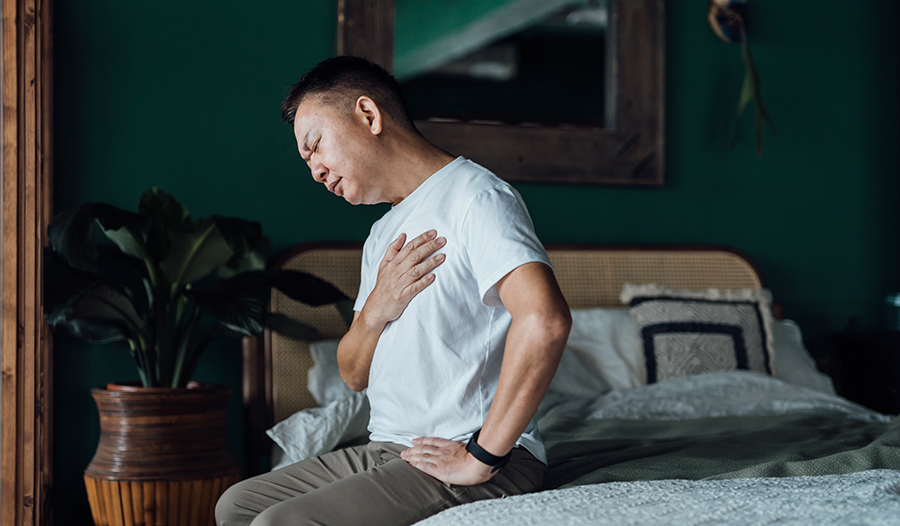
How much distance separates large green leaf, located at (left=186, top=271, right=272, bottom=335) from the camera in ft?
6.86

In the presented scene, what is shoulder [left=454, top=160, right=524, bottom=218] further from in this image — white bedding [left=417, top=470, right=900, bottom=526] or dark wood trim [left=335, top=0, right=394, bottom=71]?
dark wood trim [left=335, top=0, right=394, bottom=71]

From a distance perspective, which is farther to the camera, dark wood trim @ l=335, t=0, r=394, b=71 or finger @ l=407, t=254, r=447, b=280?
dark wood trim @ l=335, t=0, r=394, b=71

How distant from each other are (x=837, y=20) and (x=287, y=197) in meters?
2.64

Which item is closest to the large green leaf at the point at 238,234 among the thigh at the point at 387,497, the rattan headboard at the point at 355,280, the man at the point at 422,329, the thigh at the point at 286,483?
the rattan headboard at the point at 355,280

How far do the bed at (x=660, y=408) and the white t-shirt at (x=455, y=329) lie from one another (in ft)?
0.59

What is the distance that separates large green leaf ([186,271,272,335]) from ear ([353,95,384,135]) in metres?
0.89

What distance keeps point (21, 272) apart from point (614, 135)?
2246 mm

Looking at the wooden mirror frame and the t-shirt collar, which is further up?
the wooden mirror frame

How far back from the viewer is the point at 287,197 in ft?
9.22

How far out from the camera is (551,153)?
309 centimetres

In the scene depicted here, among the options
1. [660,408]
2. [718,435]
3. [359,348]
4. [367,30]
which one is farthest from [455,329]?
[367,30]

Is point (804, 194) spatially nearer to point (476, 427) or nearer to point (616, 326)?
point (616, 326)

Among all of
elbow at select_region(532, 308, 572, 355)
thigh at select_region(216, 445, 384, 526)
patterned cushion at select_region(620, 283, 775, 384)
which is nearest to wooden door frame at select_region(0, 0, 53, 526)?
thigh at select_region(216, 445, 384, 526)

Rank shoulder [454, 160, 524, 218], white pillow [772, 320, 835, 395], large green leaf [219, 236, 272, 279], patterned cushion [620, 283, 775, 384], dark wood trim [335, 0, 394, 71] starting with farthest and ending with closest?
dark wood trim [335, 0, 394, 71] → white pillow [772, 320, 835, 395] → patterned cushion [620, 283, 775, 384] → large green leaf [219, 236, 272, 279] → shoulder [454, 160, 524, 218]
